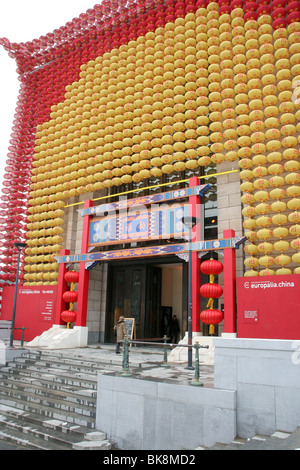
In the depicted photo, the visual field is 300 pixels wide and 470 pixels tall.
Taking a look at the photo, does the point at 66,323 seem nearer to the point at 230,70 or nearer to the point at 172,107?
the point at 172,107

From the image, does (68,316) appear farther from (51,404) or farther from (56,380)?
(51,404)

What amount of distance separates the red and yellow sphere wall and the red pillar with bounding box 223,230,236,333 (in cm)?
69

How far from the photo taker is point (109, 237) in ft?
55.1

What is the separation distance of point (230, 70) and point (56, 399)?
41.9ft

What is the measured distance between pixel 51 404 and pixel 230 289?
6.64 meters

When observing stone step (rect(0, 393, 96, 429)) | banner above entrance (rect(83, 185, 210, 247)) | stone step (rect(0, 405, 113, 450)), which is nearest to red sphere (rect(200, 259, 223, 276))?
banner above entrance (rect(83, 185, 210, 247))

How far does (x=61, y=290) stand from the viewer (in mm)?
17859

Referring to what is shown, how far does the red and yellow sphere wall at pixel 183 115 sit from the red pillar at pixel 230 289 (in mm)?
693

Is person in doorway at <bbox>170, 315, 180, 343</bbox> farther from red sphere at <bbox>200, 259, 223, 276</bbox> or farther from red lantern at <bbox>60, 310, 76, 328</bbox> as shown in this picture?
red sphere at <bbox>200, 259, 223, 276</bbox>

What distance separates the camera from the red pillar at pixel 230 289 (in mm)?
12562

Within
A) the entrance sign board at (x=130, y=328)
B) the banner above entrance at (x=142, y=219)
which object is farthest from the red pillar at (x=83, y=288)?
the entrance sign board at (x=130, y=328)

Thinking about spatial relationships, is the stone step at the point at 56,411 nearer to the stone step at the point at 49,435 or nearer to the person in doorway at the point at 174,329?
the stone step at the point at 49,435

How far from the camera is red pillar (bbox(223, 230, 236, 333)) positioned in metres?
12.6

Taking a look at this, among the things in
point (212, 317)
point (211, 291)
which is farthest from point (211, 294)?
point (212, 317)
